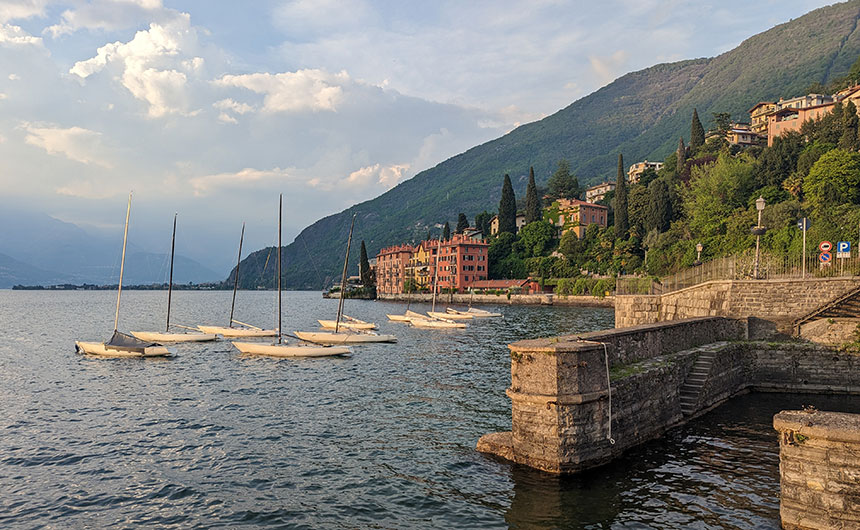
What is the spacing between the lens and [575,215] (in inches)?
5089

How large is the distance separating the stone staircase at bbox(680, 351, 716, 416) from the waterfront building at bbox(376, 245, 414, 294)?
434ft

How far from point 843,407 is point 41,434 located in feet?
98.3

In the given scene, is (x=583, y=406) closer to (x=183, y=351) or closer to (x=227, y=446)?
(x=227, y=446)

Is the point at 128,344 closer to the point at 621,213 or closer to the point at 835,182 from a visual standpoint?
the point at 835,182

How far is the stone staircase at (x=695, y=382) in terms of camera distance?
17125 millimetres

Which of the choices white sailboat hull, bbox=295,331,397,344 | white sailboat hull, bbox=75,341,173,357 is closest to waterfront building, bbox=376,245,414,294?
white sailboat hull, bbox=295,331,397,344

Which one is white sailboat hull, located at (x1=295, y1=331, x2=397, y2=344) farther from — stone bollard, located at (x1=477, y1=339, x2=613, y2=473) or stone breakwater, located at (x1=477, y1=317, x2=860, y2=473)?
stone bollard, located at (x1=477, y1=339, x2=613, y2=473)

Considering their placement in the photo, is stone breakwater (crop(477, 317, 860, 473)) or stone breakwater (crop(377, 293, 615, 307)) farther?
stone breakwater (crop(377, 293, 615, 307))

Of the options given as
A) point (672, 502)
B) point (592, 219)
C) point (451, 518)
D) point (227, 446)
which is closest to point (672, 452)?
point (672, 502)

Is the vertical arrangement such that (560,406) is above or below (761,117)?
below

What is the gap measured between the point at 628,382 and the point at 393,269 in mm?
143388

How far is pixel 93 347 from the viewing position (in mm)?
39312

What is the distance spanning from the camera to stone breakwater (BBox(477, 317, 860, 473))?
39.3 feet

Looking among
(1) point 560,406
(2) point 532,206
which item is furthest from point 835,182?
(1) point 560,406
